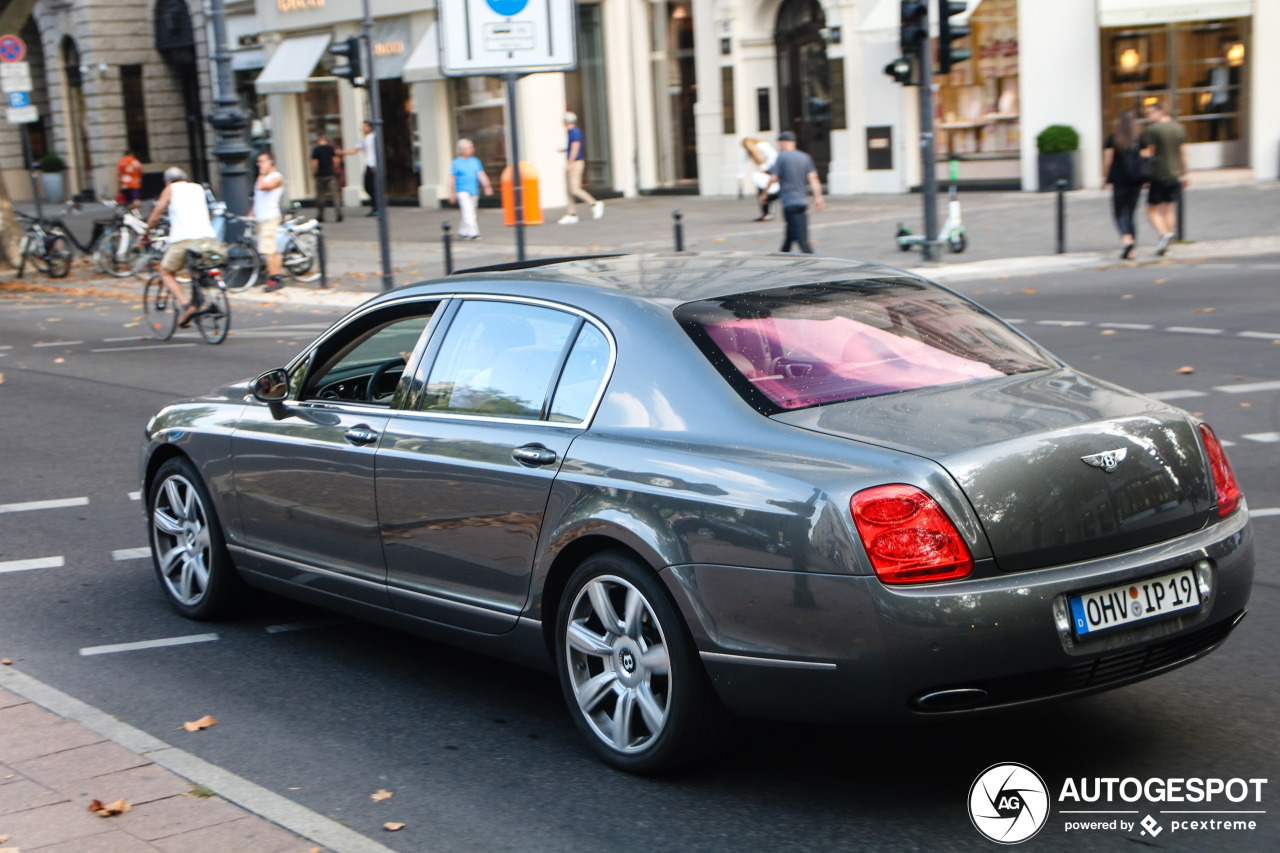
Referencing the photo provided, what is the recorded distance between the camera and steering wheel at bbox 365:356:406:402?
5.66 m

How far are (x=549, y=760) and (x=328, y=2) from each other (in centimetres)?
3701

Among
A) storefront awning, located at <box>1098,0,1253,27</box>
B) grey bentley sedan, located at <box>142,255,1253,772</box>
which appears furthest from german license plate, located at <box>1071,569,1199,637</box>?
storefront awning, located at <box>1098,0,1253,27</box>

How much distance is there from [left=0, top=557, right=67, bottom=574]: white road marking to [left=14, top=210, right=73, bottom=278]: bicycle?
19.9 m

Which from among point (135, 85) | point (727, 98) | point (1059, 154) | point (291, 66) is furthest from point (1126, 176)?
point (135, 85)

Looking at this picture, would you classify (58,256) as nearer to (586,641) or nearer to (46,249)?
(46,249)

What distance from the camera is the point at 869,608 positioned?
3.80 metres

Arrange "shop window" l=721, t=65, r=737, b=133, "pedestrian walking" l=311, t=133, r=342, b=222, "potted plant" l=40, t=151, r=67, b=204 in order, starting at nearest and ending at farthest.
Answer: "pedestrian walking" l=311, t=133, r=342, b=222 < "shop window" l=721, t=65, r=737, b=133 < "potted plant" l=40, t=151, r=67, b=204

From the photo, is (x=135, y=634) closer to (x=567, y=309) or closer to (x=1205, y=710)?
(x=567, y=309)

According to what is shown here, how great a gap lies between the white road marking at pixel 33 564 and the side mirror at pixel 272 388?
214 cm

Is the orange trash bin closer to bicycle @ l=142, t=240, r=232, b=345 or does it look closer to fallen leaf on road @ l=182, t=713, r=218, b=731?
bicycle @ l=142, t=240, r=232, b=345

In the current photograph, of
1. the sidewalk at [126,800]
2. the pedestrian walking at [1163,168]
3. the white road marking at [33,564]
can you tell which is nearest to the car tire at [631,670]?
the sidewalk at [126,800]

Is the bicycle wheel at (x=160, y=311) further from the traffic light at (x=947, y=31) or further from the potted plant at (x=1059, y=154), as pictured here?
the potted plant at (x=1059, y=154)

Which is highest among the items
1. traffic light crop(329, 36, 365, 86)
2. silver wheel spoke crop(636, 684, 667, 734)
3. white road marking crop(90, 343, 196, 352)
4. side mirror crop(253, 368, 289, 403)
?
traffic light crop(329, 36, 365, 86)

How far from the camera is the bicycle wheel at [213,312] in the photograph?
54.4 ft
